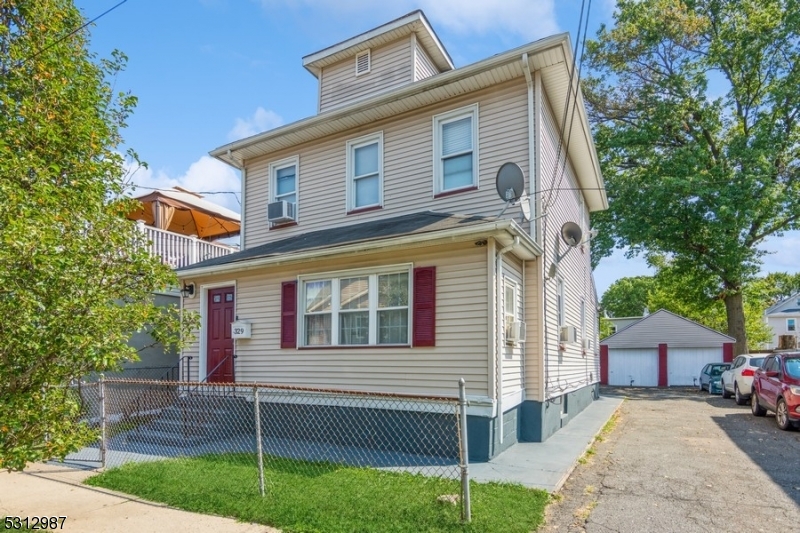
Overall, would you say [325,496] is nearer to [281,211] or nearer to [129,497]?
[129,497]

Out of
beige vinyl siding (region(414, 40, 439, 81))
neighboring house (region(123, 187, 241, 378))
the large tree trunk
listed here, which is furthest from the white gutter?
the large tree trunk

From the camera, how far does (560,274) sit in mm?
10359

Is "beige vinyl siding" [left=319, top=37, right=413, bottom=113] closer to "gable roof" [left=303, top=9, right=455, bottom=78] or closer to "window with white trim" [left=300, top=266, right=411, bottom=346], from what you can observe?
"gable roof" [left=303, top=9, right=455, bottom=78]

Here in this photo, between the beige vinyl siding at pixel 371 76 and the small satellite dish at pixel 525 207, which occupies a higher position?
the beige vinyl siding at pixel 371 76

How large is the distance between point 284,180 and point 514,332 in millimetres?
6457

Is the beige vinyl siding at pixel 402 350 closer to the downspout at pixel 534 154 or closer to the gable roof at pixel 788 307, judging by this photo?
the downspout at pixel 534 154

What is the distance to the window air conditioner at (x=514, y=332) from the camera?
765 centimetres

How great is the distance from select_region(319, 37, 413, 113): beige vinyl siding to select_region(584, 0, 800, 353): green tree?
38.5ft

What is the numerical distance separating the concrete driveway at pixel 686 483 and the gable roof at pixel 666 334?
17211mm

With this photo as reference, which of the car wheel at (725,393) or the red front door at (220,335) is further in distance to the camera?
the car wheel at (725,393)

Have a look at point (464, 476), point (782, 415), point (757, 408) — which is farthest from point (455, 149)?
point (757, 408)

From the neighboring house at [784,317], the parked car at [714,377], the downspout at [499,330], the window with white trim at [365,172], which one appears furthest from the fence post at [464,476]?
the neighboring house at [784,317]

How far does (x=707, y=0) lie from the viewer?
20031 mm

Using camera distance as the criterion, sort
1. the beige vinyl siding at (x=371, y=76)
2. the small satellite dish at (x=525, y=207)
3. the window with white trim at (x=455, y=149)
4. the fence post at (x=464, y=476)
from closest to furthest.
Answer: the fence post at (x=464, y=476) → the small satellite dish at (x=525, y=207) → the window with white trim at (x=455, y=149) → the beige vinyl siding at (x=371, y=76)
